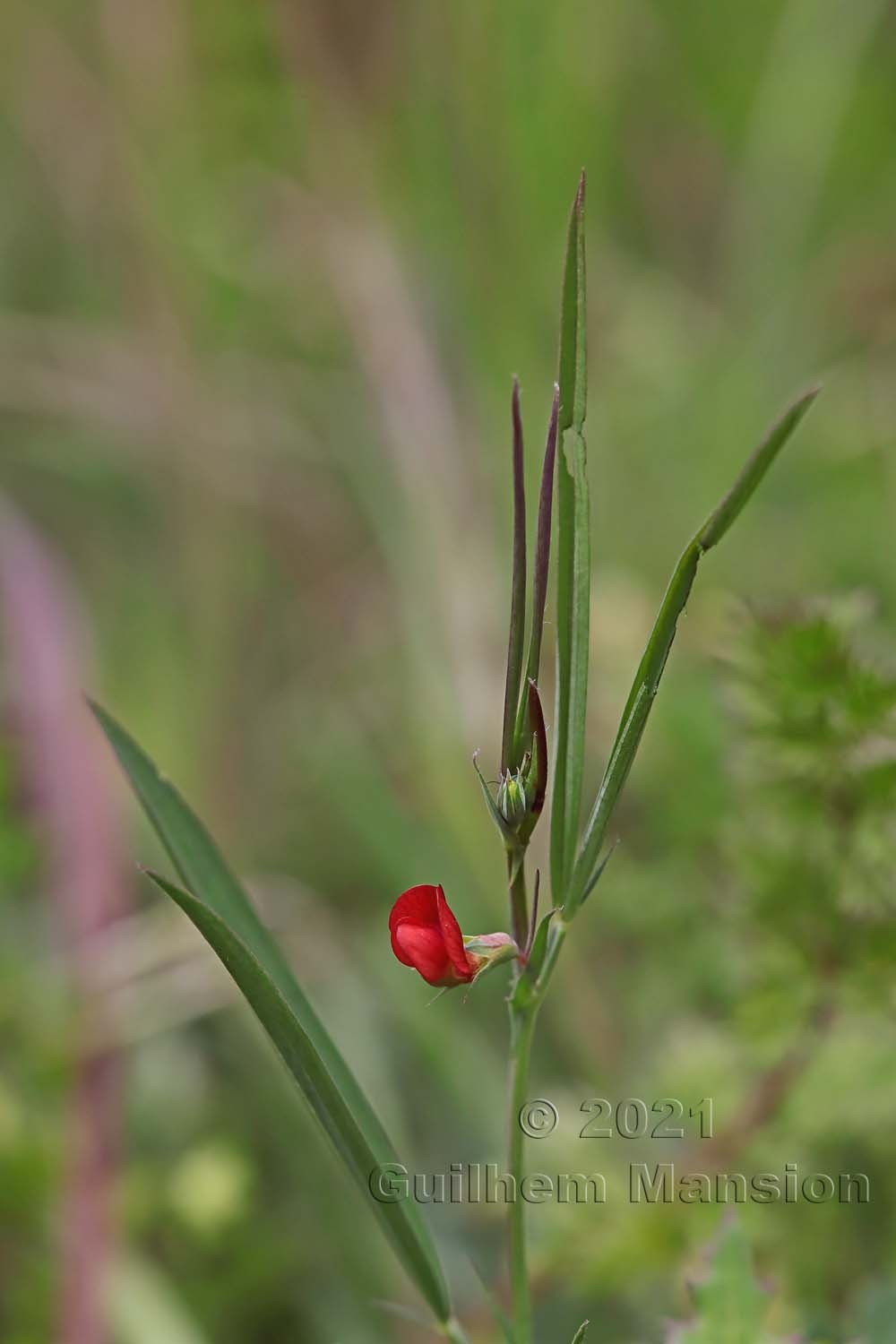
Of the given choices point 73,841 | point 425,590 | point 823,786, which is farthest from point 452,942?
point 425,590

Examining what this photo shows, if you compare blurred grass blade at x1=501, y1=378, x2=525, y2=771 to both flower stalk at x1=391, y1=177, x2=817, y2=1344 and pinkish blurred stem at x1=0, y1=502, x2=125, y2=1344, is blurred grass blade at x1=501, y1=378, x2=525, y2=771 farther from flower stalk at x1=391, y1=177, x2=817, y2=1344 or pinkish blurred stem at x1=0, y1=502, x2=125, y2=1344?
pinkish blurred stem at x1=0, y1=502, x2=125, y2=1344

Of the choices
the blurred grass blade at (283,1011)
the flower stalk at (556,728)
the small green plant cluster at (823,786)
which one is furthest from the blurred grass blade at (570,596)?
the small green plant cluster at (823,786)

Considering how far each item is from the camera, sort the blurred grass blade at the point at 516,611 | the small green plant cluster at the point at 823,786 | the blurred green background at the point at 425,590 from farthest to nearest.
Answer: the blurred green background at the point at 425,590, the small green plant cluster at the point at 823,786, the blurred grass blade at the point at 516,611

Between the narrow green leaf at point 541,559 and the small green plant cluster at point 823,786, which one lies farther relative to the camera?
the small green plant cluster at point 823,786

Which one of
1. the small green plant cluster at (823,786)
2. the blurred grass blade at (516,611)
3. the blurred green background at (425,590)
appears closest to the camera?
the blurred grass blade at (516,611)

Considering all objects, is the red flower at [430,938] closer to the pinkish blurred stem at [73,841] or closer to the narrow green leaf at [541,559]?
the narrow green leaf at [541,559]

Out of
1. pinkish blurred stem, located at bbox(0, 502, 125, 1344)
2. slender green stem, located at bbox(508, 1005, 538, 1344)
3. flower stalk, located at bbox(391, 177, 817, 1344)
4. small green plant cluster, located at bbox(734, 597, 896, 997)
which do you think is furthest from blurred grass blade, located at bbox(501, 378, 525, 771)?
pinkish blurred stem, located at bbox(0, 502, 125, 1344)

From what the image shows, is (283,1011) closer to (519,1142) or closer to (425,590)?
(519,1142)
